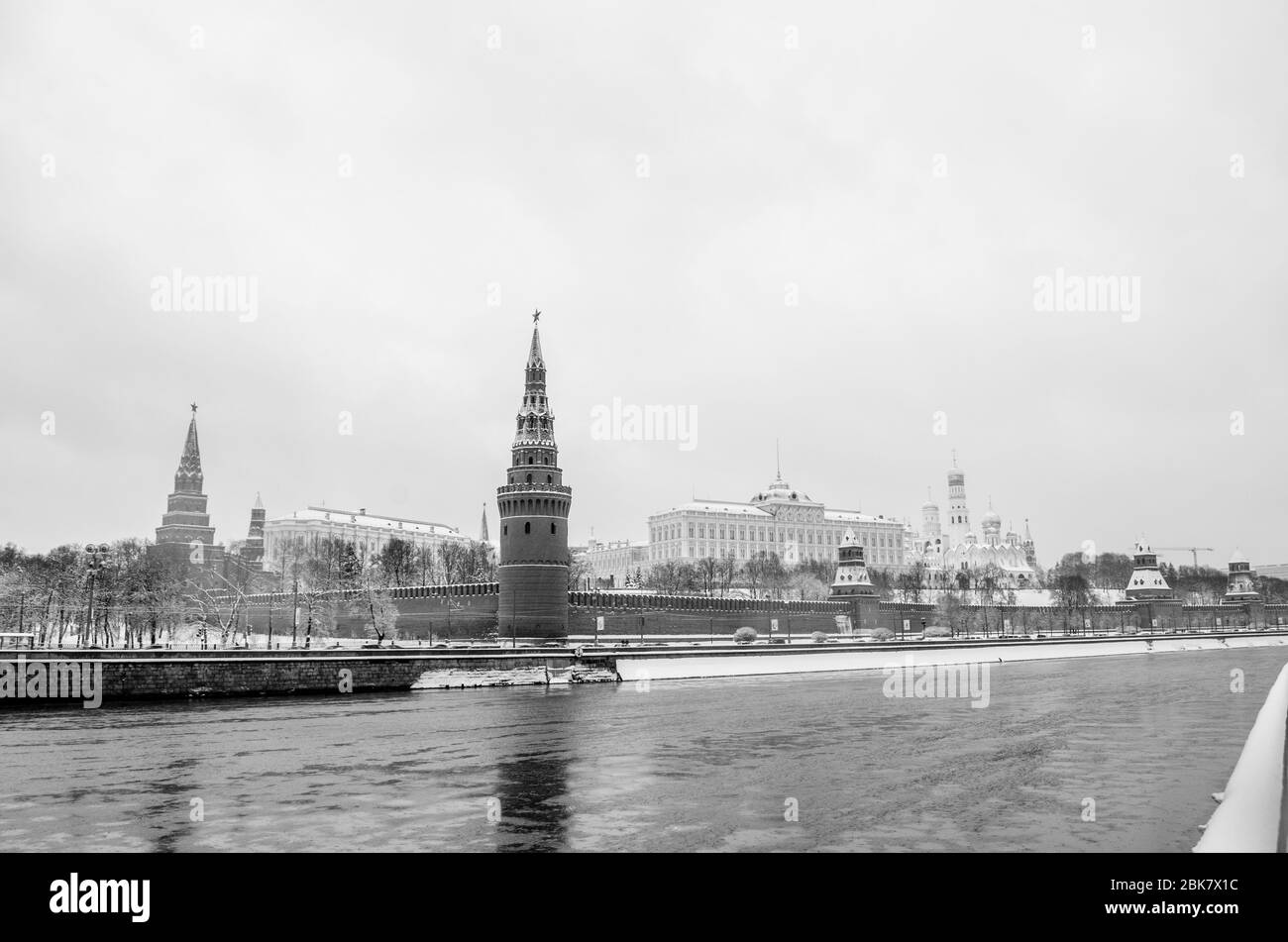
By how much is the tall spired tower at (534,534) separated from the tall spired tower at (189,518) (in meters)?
60.9

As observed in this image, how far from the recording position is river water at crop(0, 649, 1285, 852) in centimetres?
1361

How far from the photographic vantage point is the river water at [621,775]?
1361cm

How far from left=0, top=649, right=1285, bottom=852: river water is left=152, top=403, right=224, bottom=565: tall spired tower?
83807 mm

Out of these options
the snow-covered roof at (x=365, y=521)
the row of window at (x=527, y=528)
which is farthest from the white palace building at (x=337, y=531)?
the row of window at (x=527, y=528)

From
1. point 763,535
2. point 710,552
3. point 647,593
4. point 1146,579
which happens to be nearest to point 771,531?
point 763,535

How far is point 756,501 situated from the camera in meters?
159

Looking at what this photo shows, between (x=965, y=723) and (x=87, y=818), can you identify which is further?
(x=965, y=723)

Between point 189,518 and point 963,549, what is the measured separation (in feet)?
381

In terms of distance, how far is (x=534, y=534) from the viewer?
207ft

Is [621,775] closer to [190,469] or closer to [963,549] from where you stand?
[190,469]
